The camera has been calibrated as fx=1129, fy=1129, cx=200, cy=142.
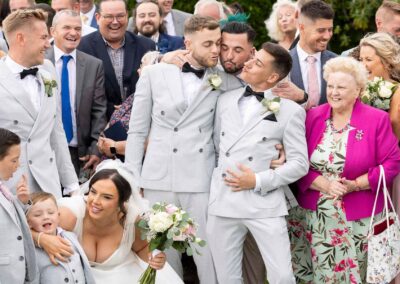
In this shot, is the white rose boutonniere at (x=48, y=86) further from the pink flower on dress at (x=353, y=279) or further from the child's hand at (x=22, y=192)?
the pink flower on dress at (x=353, y=279)

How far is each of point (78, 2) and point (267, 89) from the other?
371cm

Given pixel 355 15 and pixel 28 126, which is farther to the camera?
pixel 355 15

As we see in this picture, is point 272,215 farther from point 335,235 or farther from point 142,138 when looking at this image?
point 142,138

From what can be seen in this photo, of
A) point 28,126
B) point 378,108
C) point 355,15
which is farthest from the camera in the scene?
point 355,15

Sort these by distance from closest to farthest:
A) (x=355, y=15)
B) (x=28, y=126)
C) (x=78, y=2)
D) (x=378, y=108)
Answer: (x=28, y=126) → (x=378, y=108) → (x=78, y=2) → (x=355, y=15)

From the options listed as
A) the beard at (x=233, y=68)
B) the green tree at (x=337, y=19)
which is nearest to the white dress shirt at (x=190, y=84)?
the beard at (x=233, y=68)

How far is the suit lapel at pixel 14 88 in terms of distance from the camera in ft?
29.1

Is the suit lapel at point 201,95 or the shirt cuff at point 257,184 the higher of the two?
the suit lapel at point 201,95

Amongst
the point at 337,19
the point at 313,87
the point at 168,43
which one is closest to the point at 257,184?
the point at 313,87

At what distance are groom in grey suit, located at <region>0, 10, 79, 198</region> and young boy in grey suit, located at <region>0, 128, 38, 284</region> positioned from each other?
0.79m

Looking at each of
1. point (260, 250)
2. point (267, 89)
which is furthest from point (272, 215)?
point (267, 89)

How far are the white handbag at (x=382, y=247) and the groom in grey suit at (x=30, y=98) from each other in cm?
259

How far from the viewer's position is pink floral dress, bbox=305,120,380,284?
30.1ft

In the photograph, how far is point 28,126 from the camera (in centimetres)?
895
